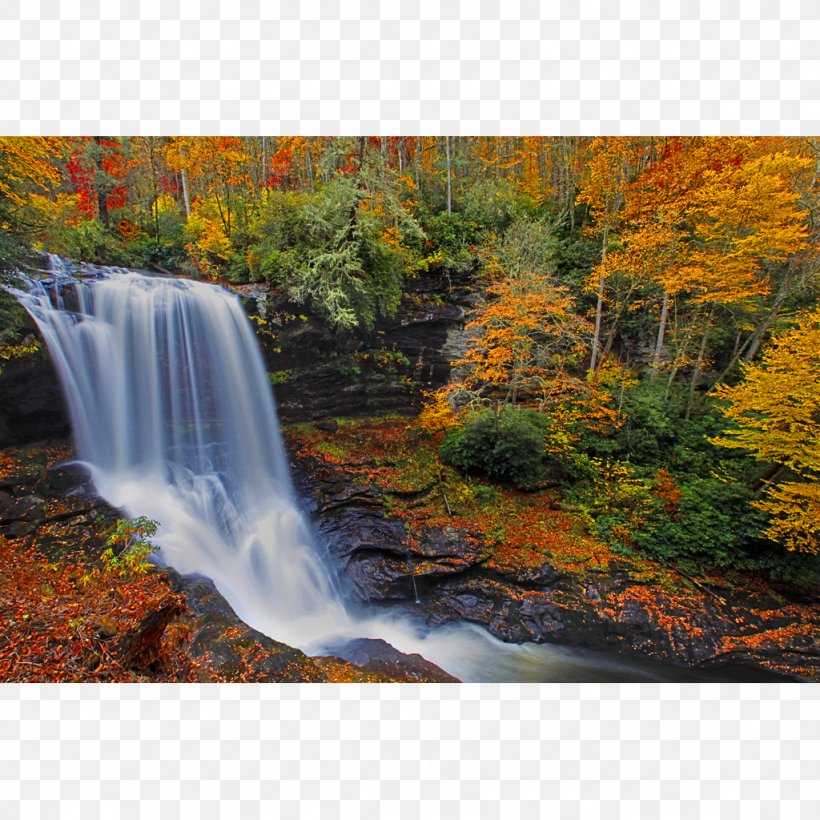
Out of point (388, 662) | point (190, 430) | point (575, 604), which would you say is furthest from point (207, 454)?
point (575, 604)

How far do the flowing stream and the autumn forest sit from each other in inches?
8.1

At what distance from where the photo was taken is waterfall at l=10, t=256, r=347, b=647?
6.63 meters

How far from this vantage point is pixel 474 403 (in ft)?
30.6

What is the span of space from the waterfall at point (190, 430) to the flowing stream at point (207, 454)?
0.08 ft

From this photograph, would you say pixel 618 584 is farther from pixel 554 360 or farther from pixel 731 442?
pixel 554 360

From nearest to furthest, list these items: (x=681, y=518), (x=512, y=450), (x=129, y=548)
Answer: (x=129, y=548)
(x=681, y=518)
(x=512, y=450)

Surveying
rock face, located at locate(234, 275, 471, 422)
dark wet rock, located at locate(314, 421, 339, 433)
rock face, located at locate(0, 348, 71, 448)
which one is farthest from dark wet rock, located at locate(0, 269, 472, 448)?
rock face, located at locate(0, 348, 71, 448)

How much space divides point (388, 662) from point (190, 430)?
6.54 m

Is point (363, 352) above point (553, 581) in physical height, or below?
above

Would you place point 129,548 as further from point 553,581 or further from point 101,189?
point 101,189

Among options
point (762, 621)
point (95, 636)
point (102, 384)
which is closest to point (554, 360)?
point (762, 621)

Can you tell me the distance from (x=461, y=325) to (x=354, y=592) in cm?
748

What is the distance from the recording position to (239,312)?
9.20m

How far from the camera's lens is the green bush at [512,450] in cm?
827
